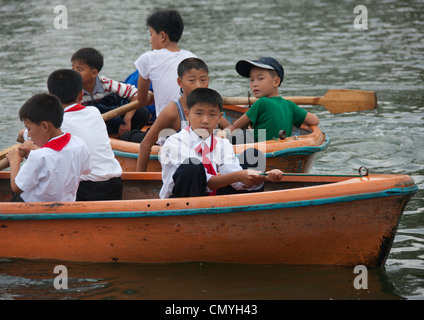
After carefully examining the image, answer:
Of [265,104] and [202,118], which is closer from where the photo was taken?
[202,118]

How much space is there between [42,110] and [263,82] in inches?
88.4

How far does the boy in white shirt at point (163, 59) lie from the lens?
6.34m

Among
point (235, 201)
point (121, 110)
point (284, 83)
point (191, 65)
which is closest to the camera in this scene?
point (235, 201)

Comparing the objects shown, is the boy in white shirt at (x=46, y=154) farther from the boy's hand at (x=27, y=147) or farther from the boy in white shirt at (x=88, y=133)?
the boy in white shirt at (x=88, y=133)

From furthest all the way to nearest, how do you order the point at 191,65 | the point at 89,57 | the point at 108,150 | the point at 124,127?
the point at 124,127 < the point at 89,57 < the point at 191,65 < the point at 108,150

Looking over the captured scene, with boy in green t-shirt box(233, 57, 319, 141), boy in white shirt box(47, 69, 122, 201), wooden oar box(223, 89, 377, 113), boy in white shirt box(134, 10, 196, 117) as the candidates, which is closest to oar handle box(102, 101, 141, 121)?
boy in white shirt box(134, 10, 196, 117)

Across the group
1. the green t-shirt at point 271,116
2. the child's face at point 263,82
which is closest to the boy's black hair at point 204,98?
the green t-shirt at point 271,116

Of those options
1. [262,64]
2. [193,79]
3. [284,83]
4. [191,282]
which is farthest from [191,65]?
[284,83]

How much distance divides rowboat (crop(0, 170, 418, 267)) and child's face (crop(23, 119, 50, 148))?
42cm

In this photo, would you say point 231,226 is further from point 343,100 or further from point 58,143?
point 343,100

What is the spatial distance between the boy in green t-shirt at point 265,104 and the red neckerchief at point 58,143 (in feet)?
6.43

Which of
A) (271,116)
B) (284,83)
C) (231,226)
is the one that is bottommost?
(231,226)

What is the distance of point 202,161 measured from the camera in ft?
15.3

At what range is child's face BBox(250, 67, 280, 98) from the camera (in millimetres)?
6055
